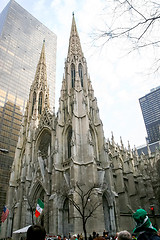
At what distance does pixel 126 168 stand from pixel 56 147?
43.4 ft

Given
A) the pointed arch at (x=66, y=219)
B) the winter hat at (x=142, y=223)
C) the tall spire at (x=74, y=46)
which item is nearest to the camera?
the winter hat at (x=142, y=223)

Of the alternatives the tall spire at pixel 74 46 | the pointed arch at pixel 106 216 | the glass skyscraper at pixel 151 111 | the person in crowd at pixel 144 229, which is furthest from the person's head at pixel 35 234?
the glass skyscraper at pixel 151 111

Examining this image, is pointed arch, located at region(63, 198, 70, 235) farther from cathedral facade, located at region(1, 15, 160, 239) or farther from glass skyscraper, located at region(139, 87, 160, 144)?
glass skyscraper, located at region(139, 87, 160, 144)

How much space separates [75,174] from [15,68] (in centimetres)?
4234

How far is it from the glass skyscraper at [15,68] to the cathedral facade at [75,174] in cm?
792

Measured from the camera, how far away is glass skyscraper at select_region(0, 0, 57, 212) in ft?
139

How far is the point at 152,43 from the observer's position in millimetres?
4863

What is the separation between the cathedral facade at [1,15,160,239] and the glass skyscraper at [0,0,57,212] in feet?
26.0

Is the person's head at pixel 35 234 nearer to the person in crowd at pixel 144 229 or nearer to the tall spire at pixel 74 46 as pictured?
the person in crowd at pixel 144 229

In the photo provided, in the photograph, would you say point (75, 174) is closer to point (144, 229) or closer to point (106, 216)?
point (106, 216)

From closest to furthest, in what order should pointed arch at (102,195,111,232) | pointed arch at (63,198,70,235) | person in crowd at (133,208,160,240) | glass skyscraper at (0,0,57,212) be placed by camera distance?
person in crowd at (133,208,160,240) < pointed arch at (63,198,70,235) < pointed arch at (102,195,111,232) < glass skyscraper at (0,0,57,212)

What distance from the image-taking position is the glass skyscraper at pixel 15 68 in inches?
1668

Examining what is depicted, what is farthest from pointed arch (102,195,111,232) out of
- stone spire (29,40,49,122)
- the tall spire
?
the tall spire

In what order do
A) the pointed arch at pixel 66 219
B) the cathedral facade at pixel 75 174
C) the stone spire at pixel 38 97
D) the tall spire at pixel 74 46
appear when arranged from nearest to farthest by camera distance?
the cathedral facade at pixel 75 174 < the pointed arch at pixel 66 219 < the tall spire at pixel 74 46 < the stone spire at pixel 38 97
